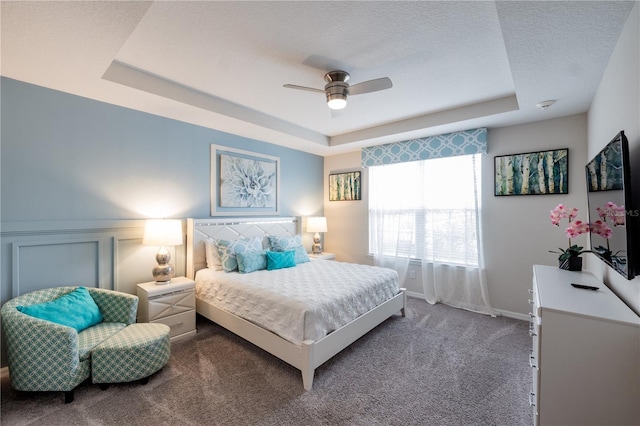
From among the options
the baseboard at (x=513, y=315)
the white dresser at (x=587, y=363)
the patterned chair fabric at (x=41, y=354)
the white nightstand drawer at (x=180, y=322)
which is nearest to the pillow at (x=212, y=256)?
the white nightstand drawer at (x=180, y=322)

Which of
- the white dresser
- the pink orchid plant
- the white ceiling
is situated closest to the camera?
the white dresser

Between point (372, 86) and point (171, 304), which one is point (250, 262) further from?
point (372, 86)

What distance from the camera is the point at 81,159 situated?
2.64 metres

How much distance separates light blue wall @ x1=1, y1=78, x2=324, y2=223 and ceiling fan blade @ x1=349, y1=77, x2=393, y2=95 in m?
2.29

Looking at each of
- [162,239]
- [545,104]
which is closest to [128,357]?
[162,239]

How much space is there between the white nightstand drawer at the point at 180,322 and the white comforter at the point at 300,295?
0.86 feet

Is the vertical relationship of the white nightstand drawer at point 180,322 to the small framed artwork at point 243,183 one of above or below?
below

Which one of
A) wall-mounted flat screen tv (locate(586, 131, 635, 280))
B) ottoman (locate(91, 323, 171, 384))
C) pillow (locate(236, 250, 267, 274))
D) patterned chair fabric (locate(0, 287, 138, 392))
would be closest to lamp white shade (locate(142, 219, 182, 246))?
pillow (locate(236, 250, 267, 274))

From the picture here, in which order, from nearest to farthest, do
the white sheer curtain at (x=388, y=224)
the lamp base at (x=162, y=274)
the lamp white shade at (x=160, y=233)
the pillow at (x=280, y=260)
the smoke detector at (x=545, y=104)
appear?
1. the smoke detector at (x=545, y=104)
2. the lamp white shade at (x=160, y=233)
3. the lamp base at (x=162, y=274)
4. the pillow at (x=280, y=260)
5. the white sheer curtain at (x=388, y=224)

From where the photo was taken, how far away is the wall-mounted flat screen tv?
1314 mm

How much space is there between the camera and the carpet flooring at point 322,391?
1.82 m

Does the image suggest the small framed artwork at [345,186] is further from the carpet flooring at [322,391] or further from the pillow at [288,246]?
the carpet flooring at [322,391]

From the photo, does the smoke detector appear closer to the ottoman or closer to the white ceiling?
the white ceiling

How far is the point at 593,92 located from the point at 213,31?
333cm
